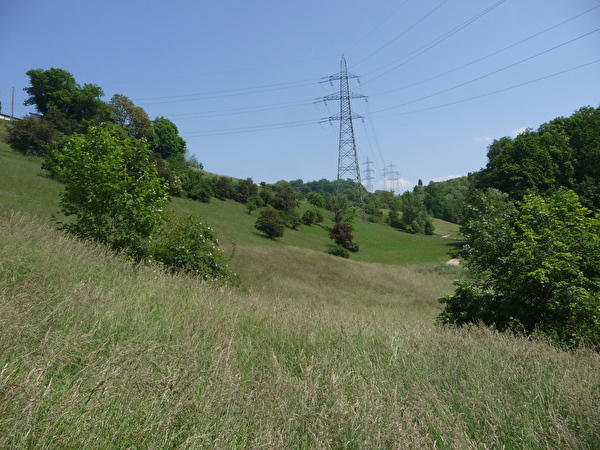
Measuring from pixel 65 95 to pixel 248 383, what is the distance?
82454 millimetres

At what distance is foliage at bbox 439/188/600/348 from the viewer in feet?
27.4

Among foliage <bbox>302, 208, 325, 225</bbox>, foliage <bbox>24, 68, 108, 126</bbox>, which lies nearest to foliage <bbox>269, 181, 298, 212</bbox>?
foliage <bbox>302, 208, 325, 225</bbox>

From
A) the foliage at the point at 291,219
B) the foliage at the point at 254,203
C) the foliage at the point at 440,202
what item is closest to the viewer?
the foliage at the point at 254,203

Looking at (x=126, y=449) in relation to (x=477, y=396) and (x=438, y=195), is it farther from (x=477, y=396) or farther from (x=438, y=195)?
(x=438, y=195)

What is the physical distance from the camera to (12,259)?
4824 mm

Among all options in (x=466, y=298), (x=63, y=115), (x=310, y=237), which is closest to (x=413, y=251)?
(x=310, y=237)

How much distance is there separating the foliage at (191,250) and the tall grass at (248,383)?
8.98 m

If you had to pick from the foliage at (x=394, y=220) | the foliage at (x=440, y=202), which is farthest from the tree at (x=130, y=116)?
the foliage at (x=440, y=202)

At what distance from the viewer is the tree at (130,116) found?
245 feet

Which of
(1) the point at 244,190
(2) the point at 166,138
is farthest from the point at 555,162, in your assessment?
(2) the point at 166,138

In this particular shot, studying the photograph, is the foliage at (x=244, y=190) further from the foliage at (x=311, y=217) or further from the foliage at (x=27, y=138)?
the foliage at (x=27, y=138)

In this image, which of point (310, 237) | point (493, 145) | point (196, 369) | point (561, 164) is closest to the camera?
point (196, 369)

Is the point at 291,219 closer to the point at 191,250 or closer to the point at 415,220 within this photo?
the point at 191,250

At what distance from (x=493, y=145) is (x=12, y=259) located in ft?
246
